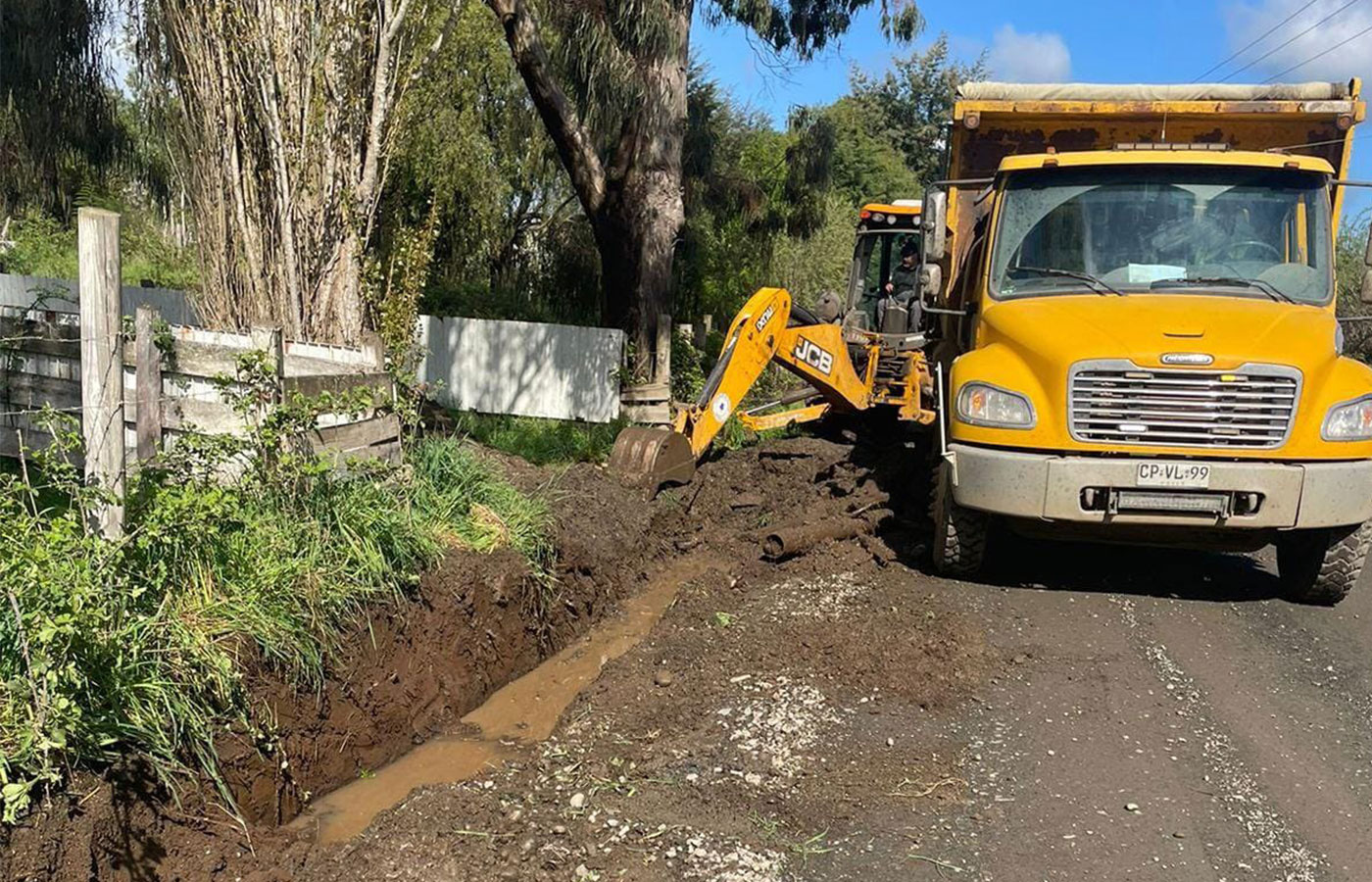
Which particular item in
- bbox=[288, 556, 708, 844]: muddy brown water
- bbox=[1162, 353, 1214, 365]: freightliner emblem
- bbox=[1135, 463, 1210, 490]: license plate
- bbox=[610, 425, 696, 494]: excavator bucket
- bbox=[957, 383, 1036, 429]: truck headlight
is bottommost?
bbox=[288, 556, 708, 844]: muddy brown water

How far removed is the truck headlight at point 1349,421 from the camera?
5789mm

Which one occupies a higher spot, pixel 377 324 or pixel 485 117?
pixel 485 117

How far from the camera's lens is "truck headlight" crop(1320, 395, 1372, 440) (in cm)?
579

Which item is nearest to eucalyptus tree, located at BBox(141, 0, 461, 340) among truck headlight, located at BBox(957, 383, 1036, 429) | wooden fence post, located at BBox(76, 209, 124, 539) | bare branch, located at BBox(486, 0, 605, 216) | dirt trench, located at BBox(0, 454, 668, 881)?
wooden fence post, located at BBox(76, 209, 124, 539)

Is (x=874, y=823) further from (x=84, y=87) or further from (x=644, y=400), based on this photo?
(x=84, y=87)

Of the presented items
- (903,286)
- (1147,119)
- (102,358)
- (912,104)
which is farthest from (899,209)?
(912,104)

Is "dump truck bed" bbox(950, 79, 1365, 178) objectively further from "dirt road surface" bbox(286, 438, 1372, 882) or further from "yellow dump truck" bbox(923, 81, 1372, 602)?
"dirt road surface" bbox(286, 438, 1372, 882)

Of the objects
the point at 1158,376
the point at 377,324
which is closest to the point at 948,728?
the point at 1158,376

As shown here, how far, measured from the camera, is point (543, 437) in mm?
11680

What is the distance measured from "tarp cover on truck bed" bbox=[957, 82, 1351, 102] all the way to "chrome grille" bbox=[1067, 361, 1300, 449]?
10.3ft

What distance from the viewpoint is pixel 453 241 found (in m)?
19.2

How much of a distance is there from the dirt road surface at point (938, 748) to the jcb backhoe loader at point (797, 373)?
1.50 metres

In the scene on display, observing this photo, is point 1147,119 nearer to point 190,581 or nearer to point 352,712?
point 352,712

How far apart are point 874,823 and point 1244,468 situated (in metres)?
3.24
